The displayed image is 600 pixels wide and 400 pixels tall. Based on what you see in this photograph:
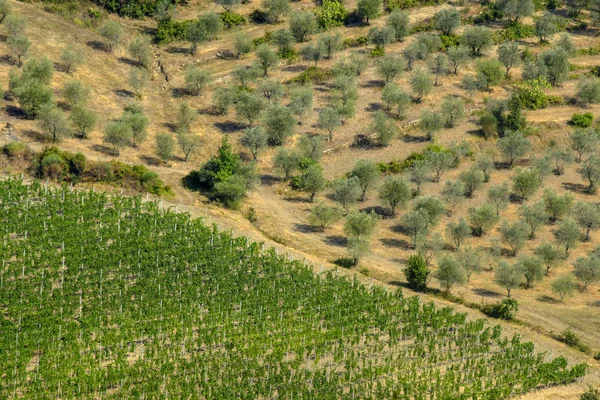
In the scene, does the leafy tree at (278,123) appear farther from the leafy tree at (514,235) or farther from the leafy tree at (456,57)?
the leafy tree at (456,57)

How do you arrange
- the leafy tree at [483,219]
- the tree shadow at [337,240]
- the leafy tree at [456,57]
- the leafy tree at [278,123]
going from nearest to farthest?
1. the tree shadow at [337,240]
2. the leafy tree at [483,219]
3. the leafy tree at [278,123]
4. the leafy tree at [456,57]

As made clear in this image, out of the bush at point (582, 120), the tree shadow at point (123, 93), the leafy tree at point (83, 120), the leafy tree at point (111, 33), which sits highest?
the leafy tree at point (111, 33)

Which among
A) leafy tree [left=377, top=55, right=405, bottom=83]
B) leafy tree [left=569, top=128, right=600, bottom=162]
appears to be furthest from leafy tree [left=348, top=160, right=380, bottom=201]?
leafy tree [left=569, top=128, right=600, bottom=162]

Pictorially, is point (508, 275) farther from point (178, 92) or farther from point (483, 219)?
point (178, 92)

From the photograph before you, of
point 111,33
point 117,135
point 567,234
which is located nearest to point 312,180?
point 117,135

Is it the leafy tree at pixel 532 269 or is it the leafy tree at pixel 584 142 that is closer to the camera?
the leafy tree at pixel 532 269

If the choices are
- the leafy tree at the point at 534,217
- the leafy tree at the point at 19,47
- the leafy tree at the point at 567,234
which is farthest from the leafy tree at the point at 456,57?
the leafy tree at the point at 19,47
